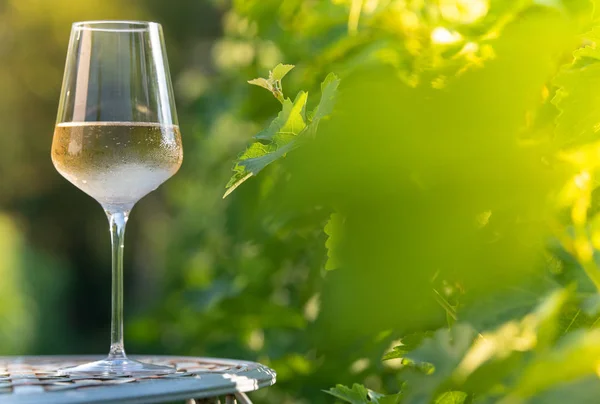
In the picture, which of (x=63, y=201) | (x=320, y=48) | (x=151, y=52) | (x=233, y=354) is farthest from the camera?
(x=63, y=201)

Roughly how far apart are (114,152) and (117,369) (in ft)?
0.88

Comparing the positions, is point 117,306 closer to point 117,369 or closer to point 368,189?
point 117,369

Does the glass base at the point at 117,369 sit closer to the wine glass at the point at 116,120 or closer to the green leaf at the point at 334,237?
the wine glass at the point at 116,120

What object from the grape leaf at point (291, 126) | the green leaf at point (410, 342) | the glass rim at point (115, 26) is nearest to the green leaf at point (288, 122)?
the grape leaf at point (291, 126)

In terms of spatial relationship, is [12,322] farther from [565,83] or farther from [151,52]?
[565,83]

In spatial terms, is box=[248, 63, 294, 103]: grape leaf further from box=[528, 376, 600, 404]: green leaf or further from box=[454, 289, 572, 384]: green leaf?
box=[528, 376, 600, 404]: green leaf

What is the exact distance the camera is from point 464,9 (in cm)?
104

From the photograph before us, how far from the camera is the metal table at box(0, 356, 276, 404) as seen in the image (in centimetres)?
83

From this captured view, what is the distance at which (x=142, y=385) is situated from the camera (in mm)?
897

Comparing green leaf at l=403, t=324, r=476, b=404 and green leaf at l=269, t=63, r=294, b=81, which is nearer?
green leaf at l=403, t=324, r=476, b=404

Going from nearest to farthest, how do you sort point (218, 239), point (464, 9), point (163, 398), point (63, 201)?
point (163, 398) → point (464, 9) → point (218, 239) → point (63, 201)

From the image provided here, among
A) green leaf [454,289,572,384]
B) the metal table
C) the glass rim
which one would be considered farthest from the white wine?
green leaf [454,289,572,384]

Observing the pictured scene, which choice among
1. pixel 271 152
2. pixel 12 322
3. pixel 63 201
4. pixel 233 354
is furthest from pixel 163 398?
pixel 63 201

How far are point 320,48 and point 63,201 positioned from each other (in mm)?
7352
